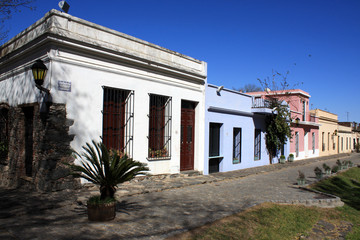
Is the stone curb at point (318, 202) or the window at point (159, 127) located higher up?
the window at point (159, 127)

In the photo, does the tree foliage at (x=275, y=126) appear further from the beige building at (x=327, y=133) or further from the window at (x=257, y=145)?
the beige building at (x=327, y=133)

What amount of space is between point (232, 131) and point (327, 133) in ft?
65.8

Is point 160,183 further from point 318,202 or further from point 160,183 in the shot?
point 318,202

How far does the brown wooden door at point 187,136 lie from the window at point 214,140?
1.49 meters

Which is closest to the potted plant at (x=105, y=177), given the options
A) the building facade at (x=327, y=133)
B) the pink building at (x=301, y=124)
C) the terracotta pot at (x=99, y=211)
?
the terracotta pot at (x=99, y=211)

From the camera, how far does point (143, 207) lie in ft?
20.6

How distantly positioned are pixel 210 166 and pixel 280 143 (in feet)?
23.1

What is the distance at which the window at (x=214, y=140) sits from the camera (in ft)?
40.6

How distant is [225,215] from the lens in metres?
5.96

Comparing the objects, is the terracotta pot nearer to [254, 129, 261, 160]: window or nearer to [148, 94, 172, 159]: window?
[148, 94, 172, 159]: window

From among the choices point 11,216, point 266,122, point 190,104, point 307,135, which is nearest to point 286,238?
point 11,216

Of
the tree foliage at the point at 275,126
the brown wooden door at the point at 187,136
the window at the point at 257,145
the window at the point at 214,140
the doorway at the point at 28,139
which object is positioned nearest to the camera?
the doorway at the point at 28,139

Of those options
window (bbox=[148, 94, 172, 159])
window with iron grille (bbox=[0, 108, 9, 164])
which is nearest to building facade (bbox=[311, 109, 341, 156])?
window (bbox=[148, 94, 172, 159])

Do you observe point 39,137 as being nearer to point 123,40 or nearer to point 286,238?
point 123,40
